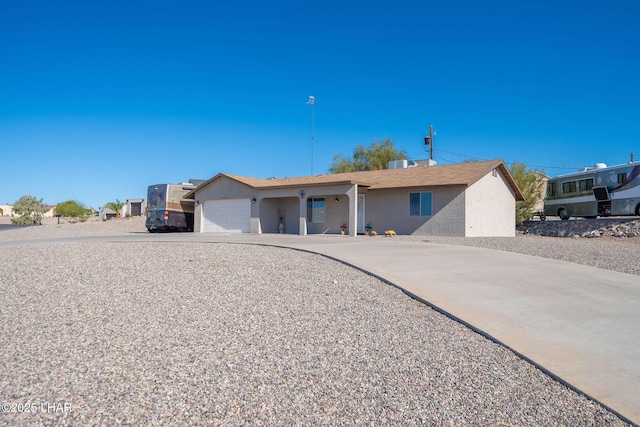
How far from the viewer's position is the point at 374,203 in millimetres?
24000

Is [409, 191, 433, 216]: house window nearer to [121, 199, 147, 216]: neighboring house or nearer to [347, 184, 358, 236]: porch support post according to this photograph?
[347, 184, 358, 236]: porch support post

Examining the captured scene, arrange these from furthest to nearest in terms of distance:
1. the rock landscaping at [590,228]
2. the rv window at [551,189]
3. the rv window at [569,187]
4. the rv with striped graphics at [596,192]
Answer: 1. the rv window at [551,189]
2. the rv window at [569,187]
3. the rv with striped graphics at [596,192]
4. the rock landscaping at [590,228]

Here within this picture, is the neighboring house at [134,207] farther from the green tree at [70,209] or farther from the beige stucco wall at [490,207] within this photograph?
the beige stucco wall at [490,207]

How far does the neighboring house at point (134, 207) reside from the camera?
54.2 m

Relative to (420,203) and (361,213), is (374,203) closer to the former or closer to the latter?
(361,213)

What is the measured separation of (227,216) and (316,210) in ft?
17.8

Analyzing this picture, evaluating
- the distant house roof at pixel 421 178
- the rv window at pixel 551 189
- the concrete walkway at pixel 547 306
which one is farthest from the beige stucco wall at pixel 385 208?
the concrete walkway at pixel 547 306

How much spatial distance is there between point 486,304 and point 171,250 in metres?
9.31

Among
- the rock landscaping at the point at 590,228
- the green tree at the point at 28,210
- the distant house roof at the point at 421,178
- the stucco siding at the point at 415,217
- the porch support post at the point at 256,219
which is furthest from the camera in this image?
the green tree at the point at 28,210

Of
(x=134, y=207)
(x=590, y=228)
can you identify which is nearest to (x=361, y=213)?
(x=590, y=228)

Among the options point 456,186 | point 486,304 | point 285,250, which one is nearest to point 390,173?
point 456,186

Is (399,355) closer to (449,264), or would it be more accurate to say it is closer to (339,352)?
(339,352)

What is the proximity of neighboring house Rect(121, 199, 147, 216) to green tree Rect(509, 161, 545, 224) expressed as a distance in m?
40.6

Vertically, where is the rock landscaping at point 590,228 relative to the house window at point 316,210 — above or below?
below
